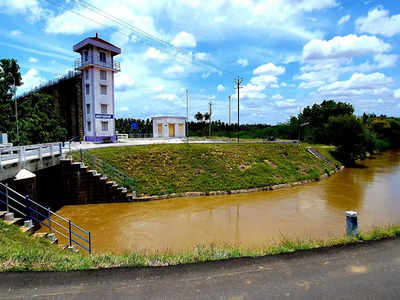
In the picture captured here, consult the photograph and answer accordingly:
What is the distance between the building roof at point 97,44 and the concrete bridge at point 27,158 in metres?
21.0

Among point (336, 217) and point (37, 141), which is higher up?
point (37, 141)

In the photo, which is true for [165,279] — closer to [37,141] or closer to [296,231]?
[296,231]

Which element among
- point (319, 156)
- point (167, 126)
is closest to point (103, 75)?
point (167, 126)

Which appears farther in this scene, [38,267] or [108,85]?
[108,85]

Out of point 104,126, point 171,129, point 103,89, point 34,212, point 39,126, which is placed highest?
point 103,89

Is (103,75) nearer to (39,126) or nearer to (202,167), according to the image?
(39,126)

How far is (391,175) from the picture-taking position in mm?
27828

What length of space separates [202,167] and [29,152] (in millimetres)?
12830

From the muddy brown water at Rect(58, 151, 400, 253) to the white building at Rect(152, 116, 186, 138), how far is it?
30.0 meters

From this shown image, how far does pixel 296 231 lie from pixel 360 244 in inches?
234

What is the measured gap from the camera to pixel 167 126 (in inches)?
1832

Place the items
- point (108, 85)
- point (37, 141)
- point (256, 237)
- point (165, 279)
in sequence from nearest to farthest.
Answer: point (165, 279) → point (256, 237) → point (37, 141) → point (108, 85)

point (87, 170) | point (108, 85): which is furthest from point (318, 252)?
point (108, 85)

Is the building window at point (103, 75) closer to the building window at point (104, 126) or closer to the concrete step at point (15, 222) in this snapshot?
the building window at point (104, 126)
